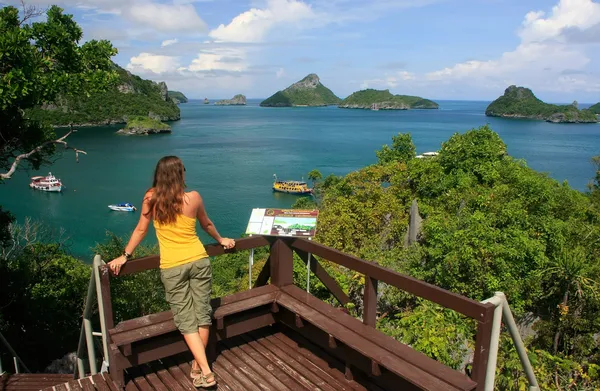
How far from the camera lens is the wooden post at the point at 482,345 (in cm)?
258

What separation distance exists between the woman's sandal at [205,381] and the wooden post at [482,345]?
1.87 m

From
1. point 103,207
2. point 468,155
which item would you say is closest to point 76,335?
point 468,155

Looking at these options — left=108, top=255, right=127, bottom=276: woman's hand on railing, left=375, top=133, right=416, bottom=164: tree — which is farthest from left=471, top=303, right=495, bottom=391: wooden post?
left=375, top=133, right=416, bottom=164: tree

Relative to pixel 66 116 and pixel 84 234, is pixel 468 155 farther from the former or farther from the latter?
pixel 66 116

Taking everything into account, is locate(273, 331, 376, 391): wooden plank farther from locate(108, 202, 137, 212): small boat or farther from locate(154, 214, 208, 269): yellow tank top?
locate(108, 202, 137, 212): small boat

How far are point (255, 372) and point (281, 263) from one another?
100 cm

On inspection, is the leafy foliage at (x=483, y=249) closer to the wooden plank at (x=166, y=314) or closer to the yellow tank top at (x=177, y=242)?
the wooden plank at (x=166, y=314)

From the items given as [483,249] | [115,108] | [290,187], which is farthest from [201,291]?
[115,108]

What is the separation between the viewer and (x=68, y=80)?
934 centimetres

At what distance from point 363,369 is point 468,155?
65.8 ft

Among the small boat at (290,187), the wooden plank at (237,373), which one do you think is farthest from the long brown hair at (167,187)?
the small boat at (290,187)

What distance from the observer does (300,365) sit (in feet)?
12.6

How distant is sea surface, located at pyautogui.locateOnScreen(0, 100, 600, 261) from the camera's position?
4006 centimetres

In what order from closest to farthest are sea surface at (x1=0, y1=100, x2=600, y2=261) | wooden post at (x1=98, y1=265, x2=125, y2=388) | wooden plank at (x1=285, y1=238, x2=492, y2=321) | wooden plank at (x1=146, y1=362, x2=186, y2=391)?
wooden plank at (x1=285, y1=238, x2=492, y2=321), wooden post at (x1=98, y1=265, x2=125, y2=388), wooden plank at (x1=146, y1=362, x2=186, y2=391), sea surface at (x1=0, y1=100, x2=600, y2=261)
